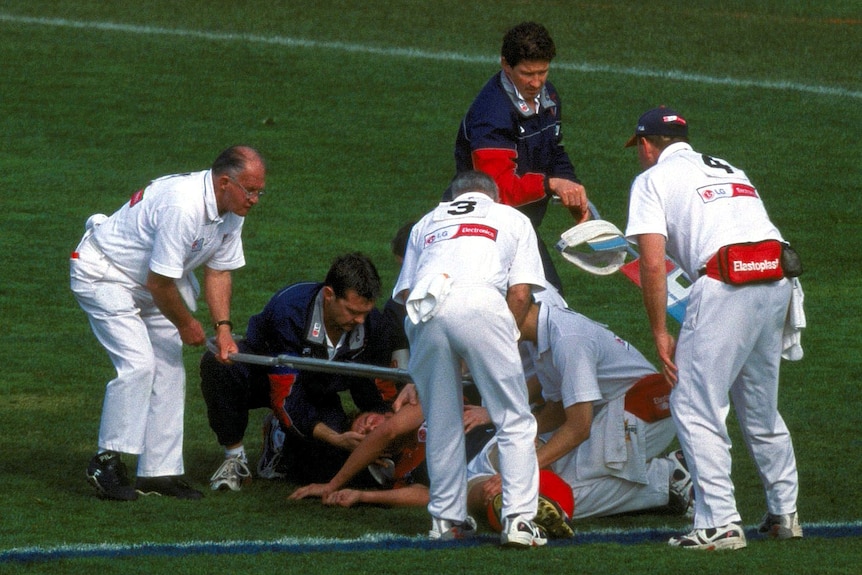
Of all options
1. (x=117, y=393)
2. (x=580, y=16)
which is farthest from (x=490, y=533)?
(x=580, y=16)

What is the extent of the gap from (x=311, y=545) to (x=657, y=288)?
1.73m

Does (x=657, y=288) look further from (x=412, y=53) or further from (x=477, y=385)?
(x=412, y=53)

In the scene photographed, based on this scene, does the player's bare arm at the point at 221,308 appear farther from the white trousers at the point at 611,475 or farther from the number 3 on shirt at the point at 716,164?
the number 3 on shirt at the point at 716,164

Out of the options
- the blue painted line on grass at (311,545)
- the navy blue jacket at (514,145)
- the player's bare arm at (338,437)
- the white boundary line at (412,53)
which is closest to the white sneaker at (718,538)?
the blue painted line on grass at (311,545)

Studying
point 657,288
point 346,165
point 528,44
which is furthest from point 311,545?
point 346,165

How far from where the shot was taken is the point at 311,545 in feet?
22.2

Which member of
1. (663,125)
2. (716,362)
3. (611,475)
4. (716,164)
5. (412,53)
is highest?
(412,53)

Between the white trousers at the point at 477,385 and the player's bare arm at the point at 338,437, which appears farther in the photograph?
the player's bare arm at the point at 338,437

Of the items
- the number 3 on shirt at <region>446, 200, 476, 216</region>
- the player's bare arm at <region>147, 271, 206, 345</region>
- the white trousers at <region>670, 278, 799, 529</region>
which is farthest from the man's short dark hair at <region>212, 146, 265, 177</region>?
the white trousers at <region>670, 278, 799, 529</region>

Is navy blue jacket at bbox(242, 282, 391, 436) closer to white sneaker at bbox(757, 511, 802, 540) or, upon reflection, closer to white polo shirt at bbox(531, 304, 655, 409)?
white polo shirt at bbox(531, 304, 655, 409)

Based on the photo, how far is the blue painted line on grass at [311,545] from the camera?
21.5ft

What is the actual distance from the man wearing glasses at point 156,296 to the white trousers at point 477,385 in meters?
1.32

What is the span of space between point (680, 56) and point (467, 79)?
9.04 feet

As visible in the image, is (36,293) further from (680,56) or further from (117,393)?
(680,56)
